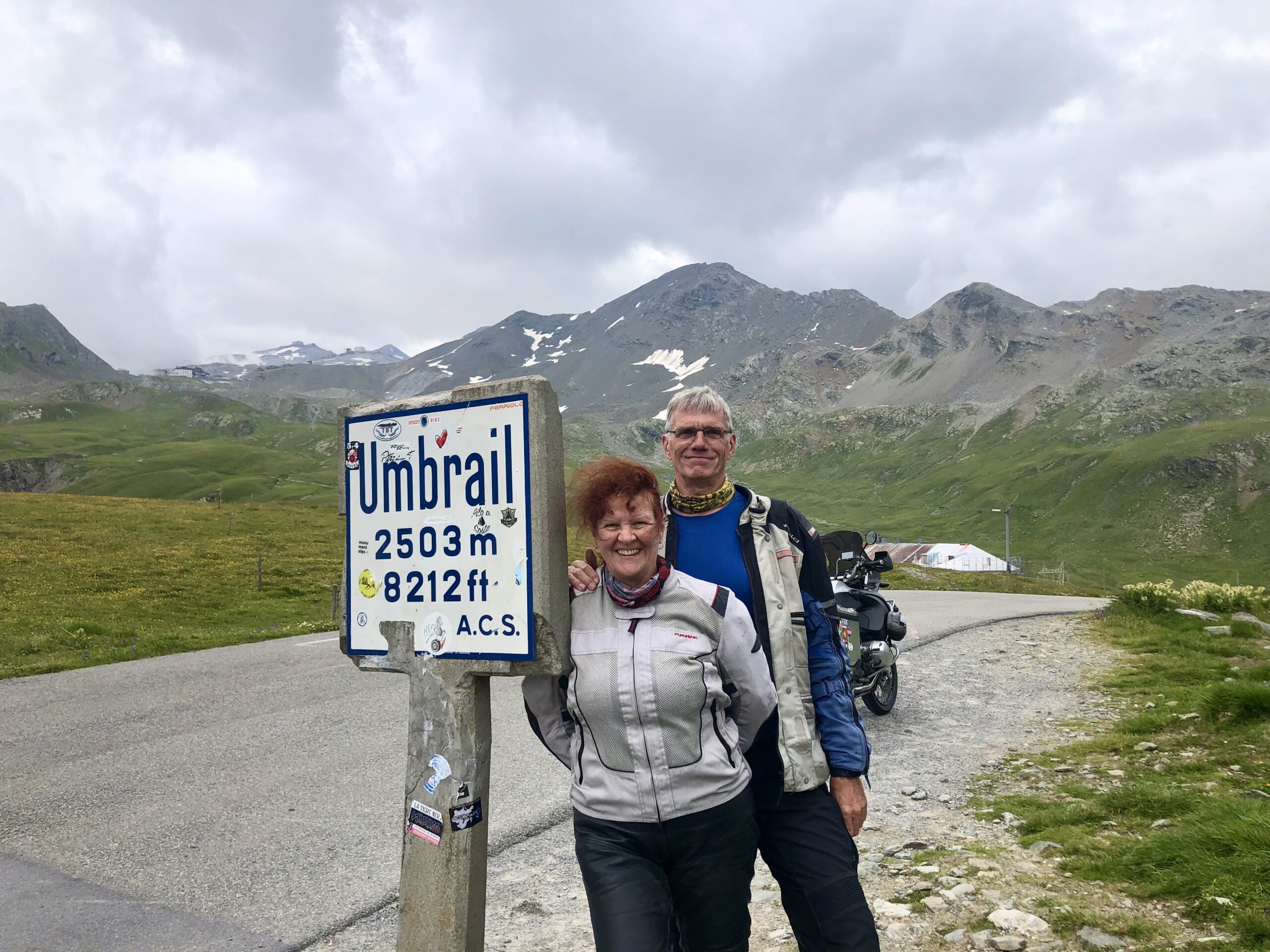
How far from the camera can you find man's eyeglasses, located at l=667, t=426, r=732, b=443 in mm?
3207

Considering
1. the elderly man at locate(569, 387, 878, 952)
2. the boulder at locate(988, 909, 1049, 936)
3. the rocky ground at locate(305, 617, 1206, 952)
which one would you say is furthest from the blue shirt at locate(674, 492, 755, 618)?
the boulder at locate(988, 909, 1049, 936)

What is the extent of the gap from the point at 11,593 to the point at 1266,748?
27252 mm

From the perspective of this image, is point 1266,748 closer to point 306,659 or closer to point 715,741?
point 715,741

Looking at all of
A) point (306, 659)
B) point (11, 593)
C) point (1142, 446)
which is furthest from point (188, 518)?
point (1142, 446)

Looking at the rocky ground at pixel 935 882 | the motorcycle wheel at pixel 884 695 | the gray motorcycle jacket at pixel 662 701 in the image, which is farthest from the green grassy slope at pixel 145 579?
the gray motorcycle jacket at pixel 662 701

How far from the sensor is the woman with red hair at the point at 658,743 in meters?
2.58

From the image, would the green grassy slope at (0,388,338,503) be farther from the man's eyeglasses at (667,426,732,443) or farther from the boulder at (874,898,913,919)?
the man's eyeglasses at (667,426,732,443)

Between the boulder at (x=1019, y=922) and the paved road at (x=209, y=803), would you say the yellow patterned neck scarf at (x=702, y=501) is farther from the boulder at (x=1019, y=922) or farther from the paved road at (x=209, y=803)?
the paved road at (x=209, y=803)

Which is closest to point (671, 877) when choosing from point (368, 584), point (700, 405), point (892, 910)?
point (368, 584)

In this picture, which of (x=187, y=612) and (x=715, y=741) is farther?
(x=187, y=612)

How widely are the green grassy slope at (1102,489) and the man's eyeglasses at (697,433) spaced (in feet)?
362

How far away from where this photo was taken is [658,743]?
8.52 feet

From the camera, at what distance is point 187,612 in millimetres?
21328

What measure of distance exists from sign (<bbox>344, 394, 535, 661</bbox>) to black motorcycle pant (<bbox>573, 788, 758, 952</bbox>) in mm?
687
